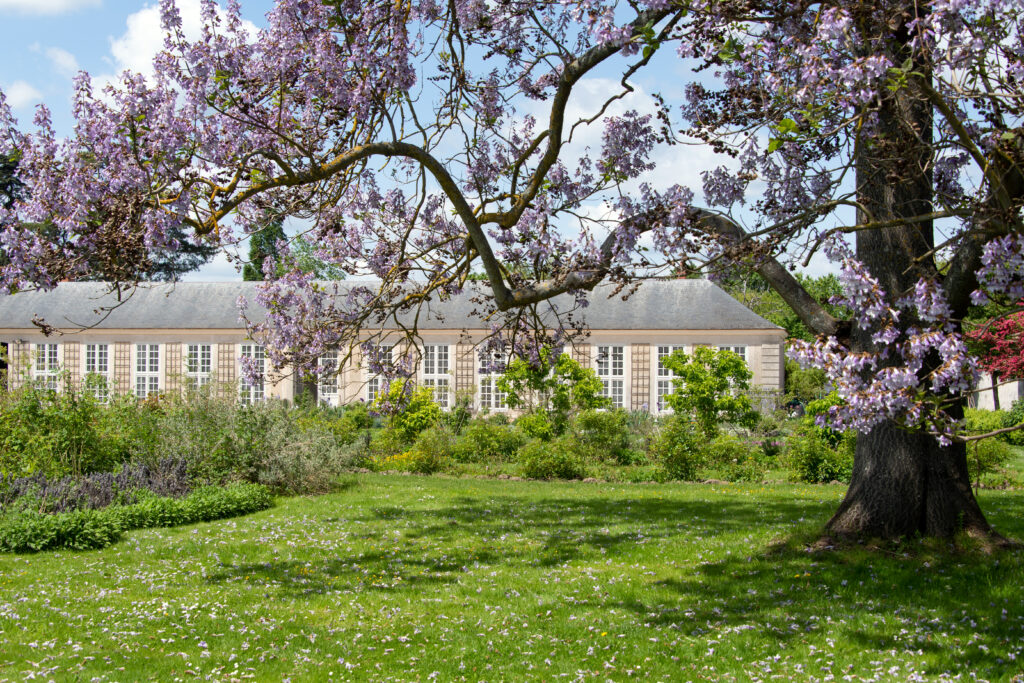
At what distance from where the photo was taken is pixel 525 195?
7.61m

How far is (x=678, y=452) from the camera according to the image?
13.5 meters

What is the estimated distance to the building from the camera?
77.2 ft

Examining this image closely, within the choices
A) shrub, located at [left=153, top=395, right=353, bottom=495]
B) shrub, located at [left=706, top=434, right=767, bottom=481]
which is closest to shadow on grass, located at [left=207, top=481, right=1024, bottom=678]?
shrub, located at [left=153, top=395, right=353, bottom=495]

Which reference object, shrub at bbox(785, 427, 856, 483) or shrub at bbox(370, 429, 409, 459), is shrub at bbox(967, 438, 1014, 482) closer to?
shrub at bbox(785, 427, 856, 483)

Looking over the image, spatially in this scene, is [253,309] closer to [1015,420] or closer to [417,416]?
[417,416]

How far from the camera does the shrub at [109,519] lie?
7.81 m

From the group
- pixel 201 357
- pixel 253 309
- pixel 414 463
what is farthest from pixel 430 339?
pixel 414 463

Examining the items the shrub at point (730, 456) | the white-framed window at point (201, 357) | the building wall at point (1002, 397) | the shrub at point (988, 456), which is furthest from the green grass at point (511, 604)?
the white-framed window at point (201, 357)

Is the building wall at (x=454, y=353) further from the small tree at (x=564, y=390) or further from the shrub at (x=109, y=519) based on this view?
the shrub at (x=109, y=519)

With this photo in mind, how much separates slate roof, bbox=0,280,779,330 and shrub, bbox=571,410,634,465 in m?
6.76

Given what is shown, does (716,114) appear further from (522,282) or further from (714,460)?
(714,460)

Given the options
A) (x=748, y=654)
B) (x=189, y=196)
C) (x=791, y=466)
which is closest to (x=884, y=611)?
(x=748, y=654)

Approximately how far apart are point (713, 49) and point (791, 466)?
9.91 meters

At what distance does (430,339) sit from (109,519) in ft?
56.8
